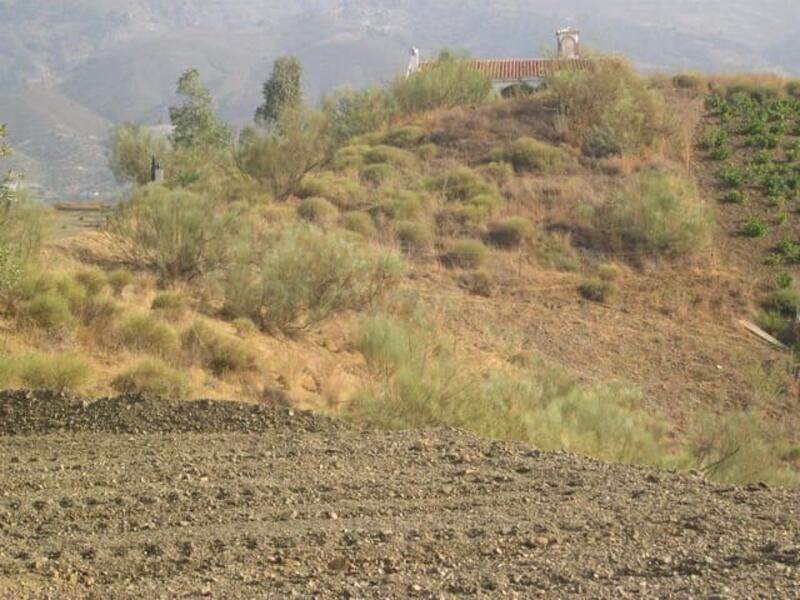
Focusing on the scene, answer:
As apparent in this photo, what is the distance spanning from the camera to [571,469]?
970 centimetres

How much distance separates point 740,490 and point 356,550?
3671mm

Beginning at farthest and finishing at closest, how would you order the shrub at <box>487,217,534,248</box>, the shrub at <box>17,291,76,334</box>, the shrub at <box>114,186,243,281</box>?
the shrub at <box>487,217,534,248</box> < the shrub at <box>114,186,243,281</box> < the shrub at <box>17,291,76,334</box>

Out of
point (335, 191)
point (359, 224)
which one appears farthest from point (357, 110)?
point (359, 224)

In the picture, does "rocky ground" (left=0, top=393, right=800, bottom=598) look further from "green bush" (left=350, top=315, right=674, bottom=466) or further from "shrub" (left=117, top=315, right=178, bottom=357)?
"shrub" (left=117, top=315, right=178, bottom=357)

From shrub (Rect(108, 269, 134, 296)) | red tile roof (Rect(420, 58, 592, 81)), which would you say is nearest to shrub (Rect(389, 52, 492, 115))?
red tile roof (Rect(420, 58, 592, 81))

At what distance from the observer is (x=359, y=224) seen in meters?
28.5

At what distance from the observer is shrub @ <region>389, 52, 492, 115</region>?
1735 inches

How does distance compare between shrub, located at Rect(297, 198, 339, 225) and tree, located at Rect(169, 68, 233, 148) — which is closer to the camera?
shrub, located at Rect(297, 198, 339, 225)

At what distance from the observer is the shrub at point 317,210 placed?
1118 inches

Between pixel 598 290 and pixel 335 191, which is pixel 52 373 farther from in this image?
pixel 335 191

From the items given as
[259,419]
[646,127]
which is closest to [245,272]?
[259,419]

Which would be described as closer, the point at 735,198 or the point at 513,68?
the point at 735,198

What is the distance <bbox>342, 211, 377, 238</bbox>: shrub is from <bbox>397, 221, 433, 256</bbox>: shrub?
2.27ft

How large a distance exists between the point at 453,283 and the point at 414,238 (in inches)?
106
